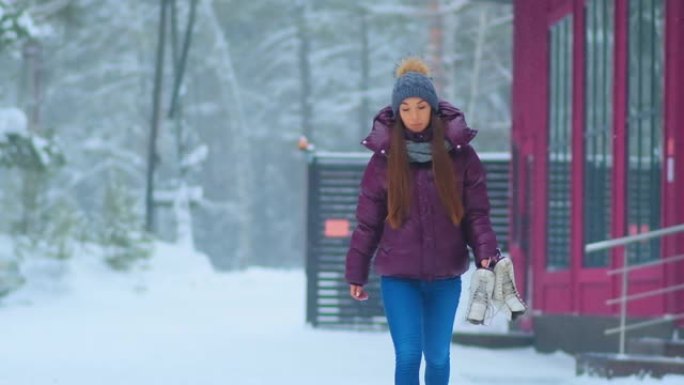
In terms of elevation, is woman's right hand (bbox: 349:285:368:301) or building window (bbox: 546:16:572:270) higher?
building window (bbox: 546:16:572:270)

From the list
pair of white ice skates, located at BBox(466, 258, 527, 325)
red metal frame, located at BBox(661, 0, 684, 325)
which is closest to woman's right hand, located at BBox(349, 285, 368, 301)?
pair of white ice skates, located at BBox(466, 258, 527, 325)

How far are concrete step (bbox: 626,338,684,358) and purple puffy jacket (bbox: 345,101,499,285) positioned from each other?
489cm

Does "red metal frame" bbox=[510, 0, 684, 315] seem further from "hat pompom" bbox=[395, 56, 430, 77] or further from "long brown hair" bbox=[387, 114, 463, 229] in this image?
"long brown hair" bbox=[387, 114, 463, 229]

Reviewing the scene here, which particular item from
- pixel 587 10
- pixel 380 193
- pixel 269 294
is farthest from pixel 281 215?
pixel 380 193

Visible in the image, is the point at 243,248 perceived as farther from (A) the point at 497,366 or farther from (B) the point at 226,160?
(A) the point at 497,366

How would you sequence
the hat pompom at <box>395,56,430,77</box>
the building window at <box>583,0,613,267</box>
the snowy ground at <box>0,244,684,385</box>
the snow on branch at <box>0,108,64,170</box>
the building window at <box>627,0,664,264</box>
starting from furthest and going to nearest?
the snow on branch at <box>0,108,64,170</box> → the building window at <box>583,0,613,267</box> → the building window at <box>627,0,664,264</box> → the snowy ground at <box>0,244,684,385</box> → the hat pompom at <box>395,56,430,77</box>

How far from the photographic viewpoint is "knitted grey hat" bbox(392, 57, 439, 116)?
7395 mm

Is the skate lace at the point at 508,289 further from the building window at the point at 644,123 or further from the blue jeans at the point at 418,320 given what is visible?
the building window at the point at 644,123

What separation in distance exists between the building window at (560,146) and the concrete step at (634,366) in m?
4.23

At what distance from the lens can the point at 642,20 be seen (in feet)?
43.2

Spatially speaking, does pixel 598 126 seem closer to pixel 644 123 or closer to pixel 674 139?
pixel 644 123

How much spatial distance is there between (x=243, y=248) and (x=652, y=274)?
45.6m

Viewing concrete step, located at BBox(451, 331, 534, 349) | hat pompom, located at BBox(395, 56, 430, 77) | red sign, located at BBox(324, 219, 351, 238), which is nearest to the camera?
hat pompom, located at BBox(395, 56, 430, 77)

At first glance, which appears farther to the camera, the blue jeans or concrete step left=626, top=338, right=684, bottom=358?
concrete step left=626, top=338, right=684, bottom=358
